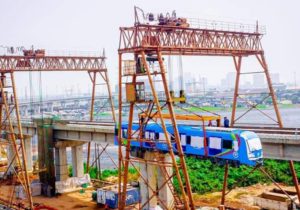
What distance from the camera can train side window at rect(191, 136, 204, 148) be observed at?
25.1 meters

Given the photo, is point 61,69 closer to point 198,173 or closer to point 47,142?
point 47,142

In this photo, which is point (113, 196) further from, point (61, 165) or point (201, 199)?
point (61, 165)

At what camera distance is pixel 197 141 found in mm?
25375

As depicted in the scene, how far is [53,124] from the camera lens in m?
44.0

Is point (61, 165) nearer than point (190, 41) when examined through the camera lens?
No

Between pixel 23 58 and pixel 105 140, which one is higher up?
pixel 23 58

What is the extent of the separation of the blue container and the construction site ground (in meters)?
1.22

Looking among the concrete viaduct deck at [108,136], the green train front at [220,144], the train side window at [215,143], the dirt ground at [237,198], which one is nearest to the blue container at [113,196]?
the concrete viaduct deck at [108,136]

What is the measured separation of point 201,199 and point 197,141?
14.6 metres

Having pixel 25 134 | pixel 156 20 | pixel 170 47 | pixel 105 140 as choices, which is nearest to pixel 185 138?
pixel 170 47

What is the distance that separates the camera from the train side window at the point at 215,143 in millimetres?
23828

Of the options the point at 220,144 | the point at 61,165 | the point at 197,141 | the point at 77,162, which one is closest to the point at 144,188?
the point at 197,141

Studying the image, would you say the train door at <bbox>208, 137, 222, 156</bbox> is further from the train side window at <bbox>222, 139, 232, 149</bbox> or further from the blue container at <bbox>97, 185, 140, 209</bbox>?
the blue container at <bbox>97, 185, 140, 209</bbox>

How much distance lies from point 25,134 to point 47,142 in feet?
36.4
